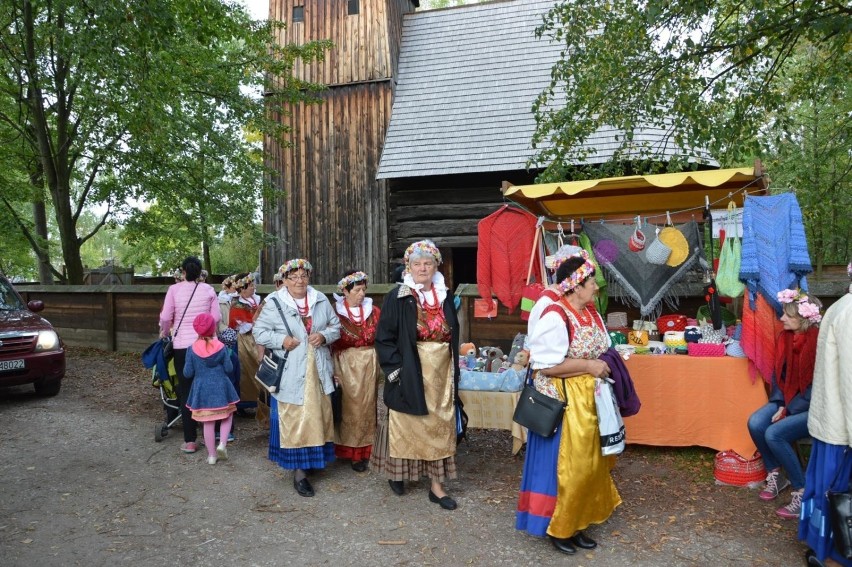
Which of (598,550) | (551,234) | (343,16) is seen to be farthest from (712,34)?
(343,16)

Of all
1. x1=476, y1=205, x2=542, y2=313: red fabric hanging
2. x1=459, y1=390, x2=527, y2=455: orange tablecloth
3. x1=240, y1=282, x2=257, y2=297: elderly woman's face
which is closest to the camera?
x1=459, y1=390, x2=527, y2=455: orange tablecloth

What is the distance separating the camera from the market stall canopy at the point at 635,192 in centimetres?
525

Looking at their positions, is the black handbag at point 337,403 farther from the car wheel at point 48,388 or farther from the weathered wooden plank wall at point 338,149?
the weathered wooden plank wall at point 338,149

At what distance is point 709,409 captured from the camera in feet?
17.3

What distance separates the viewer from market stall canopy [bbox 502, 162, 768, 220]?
5.25 metres

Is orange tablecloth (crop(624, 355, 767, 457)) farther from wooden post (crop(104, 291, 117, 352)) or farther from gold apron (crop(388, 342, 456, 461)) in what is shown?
wooden post (crop(104, 291, 117, 352))

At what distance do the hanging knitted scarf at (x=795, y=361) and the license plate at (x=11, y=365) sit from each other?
326 inches

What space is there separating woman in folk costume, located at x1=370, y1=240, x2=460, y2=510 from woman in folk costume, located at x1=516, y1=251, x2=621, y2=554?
933 millimetres

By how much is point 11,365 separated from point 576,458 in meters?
7.25

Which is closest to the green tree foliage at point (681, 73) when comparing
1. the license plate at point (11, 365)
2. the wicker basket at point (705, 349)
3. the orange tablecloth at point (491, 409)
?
the wicker basket at point (705, 349)

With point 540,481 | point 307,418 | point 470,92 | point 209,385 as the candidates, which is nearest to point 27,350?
point 209,385

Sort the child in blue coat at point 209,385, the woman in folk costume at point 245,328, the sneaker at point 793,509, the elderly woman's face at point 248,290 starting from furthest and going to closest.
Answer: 1. the elderly woman's face at point 248,290
2. the woman in folk costume at point 245,328
3. the child in blue coat at point 209,385
4. the sneaker at point 793,509

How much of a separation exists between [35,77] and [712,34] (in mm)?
11426

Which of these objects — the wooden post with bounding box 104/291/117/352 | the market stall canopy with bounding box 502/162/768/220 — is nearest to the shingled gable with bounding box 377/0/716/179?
the market stall canopy with bounding box 502/162/768/220
